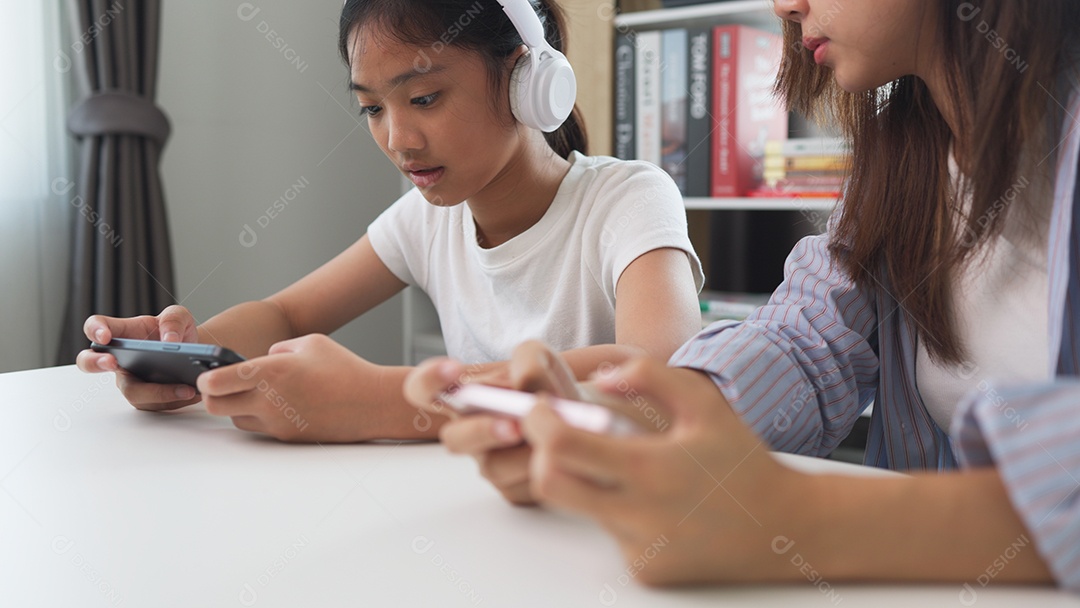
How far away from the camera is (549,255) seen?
1.25 metres

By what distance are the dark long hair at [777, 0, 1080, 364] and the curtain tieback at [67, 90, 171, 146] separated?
4.89 feet

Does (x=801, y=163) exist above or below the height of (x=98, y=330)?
above

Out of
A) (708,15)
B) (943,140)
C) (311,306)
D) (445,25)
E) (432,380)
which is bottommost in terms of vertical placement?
(311,306)

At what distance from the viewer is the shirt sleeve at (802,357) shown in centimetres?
70

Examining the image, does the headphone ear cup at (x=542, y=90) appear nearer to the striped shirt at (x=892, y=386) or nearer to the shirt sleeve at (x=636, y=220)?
the shirt sleeve at (x=636, y=220)

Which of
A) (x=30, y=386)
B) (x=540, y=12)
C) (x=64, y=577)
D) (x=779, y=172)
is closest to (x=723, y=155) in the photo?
(x=779, y=172)

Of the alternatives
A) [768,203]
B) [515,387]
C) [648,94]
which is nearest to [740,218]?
[768,203]

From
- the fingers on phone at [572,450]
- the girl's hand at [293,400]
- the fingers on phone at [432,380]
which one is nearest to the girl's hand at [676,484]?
the fingers on phone at [572,450]

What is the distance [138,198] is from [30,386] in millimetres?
1098

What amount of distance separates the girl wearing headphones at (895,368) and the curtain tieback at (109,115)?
1.50 meters

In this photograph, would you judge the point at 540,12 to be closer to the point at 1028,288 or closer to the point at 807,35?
the point at 807,35

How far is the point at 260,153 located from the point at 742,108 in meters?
1.19

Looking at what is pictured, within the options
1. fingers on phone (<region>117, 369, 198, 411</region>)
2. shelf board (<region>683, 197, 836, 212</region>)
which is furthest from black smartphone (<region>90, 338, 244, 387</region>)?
shelf board (<region>683, 197, 836, 212</region>)

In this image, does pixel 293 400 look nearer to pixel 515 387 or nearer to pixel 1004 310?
pixel 515 387
